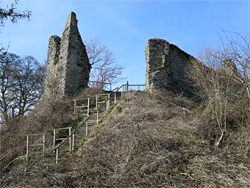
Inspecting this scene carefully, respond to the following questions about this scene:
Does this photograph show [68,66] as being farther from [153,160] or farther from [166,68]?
[153,160]

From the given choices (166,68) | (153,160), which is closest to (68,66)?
(166,68)

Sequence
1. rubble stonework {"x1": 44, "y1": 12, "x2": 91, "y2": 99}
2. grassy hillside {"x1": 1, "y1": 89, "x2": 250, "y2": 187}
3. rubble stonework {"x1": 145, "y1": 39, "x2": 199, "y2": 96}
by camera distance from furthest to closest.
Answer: rubble stonework {"x1": 44, "y1": 12, "x2": 91, "y2": 99} → rubble stonework {"x1": 145, "y1": 39, "x2": 199, "y2": 96} → grassy hillside {"x1": 1, "y1": 89, "x2": 250, "y2": 187}

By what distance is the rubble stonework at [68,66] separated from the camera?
52.9 ft

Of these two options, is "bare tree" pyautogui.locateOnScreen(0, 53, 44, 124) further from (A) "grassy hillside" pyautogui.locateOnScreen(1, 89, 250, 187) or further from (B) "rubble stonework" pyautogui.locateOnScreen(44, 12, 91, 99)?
(A) "grassy hillside" pyautogui.locateOnScreen(1, 89, 250, 187)

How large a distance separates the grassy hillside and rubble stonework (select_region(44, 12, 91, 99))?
7.36 meters

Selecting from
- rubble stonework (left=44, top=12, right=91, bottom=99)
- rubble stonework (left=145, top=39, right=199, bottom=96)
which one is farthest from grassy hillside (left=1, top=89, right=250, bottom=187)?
rubble stonework (left=44, top=12, right=91, bottom=99)

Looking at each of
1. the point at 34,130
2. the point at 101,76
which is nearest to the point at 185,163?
the point at 34,130

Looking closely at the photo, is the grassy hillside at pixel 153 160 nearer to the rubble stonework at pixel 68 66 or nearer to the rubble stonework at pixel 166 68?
the rubble stonework at pixel 166 68

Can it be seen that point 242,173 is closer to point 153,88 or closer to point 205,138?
point 205,138

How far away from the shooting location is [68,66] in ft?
53.1

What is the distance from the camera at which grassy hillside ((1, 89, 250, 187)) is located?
5.98 metres

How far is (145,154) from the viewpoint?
7.06m

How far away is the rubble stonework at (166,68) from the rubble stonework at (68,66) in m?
4.93

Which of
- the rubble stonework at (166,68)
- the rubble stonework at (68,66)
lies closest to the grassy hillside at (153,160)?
the rubble stonework at (166,68)
